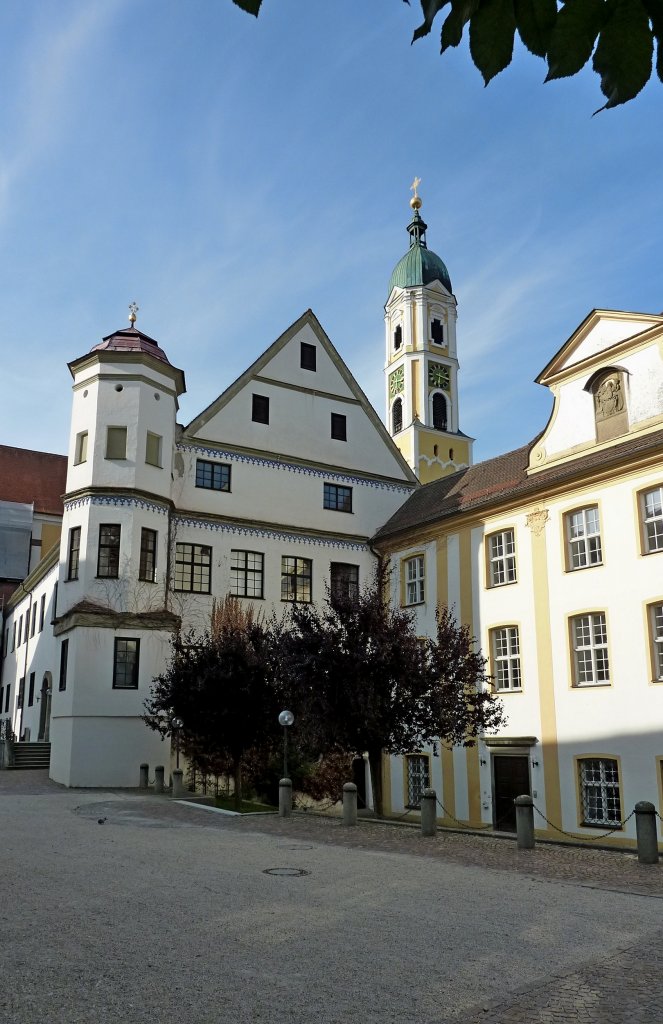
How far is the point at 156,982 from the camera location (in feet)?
23.1

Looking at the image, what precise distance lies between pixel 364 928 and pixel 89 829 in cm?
981

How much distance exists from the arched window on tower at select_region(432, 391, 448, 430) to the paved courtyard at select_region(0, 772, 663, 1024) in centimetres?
5109

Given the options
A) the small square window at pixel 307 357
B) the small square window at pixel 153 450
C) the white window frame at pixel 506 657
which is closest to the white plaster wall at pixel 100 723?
the small square window at pixel 153 450

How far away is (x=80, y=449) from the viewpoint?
31312 millimetres

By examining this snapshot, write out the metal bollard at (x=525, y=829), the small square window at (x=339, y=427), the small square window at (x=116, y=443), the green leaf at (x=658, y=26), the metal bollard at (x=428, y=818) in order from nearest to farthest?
the green leaf at (x=658, y=26) < the metal bollard at (x=525, y=829) < the metal bollard at (x=428, y=818) < the small square window at (x=116, y=443) < the small square window at (x=339, y=427)

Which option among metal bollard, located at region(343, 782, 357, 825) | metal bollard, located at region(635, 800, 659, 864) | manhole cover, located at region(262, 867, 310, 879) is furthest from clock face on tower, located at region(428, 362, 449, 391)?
manhole cover, located at region(262, 867, 310, 879)

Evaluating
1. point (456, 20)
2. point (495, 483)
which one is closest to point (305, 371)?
point (495, 483)

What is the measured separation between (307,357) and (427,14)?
35.0 metres

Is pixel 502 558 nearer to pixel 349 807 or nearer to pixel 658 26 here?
pixel 349 807

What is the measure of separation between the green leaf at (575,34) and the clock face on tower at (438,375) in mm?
64203

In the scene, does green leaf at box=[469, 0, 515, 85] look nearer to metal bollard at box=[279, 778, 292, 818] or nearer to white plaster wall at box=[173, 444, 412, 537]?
metal bollard at box=[279, 778, 292, 818]

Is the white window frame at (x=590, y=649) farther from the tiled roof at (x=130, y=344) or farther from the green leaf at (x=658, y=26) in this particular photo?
the green leaf at (x=658, y=26)

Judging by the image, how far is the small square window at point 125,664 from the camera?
94.3ft

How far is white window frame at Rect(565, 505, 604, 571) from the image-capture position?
84.3 feet
